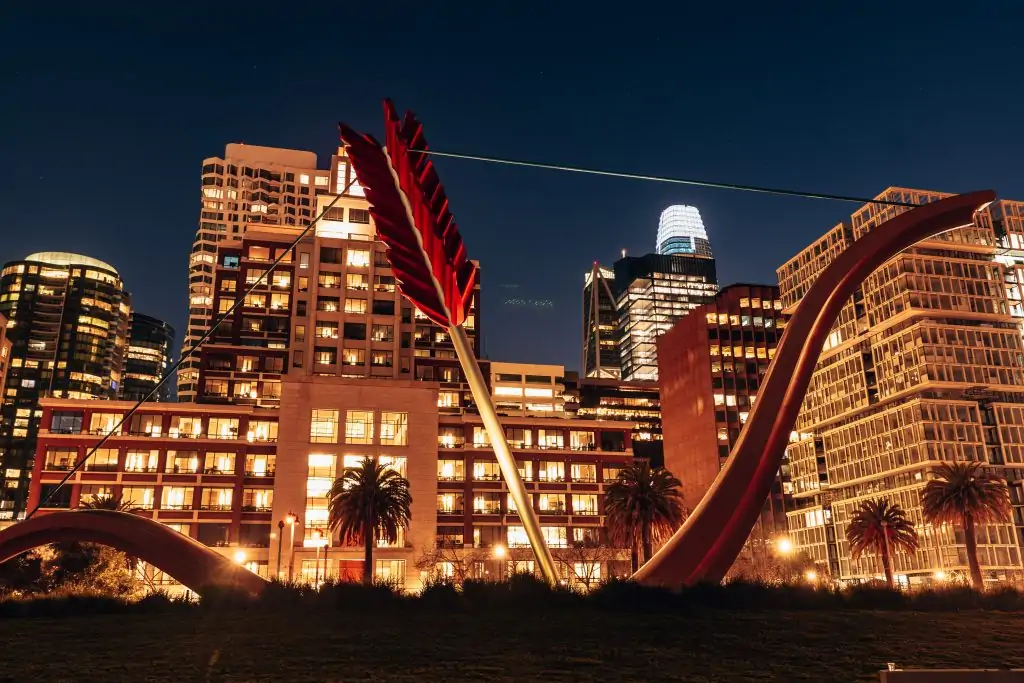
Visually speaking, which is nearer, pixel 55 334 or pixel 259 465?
pixel 259 465

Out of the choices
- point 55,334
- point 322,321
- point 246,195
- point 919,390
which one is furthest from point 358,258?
point 55,334

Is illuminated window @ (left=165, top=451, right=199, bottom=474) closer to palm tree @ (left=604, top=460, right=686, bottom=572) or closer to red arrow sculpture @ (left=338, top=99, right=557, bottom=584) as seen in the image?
palm tree @ (left=604, top=460, right=686, bottom=572)

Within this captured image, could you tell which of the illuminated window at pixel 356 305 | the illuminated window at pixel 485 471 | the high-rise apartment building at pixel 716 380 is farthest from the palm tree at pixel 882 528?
the illuminated window at pixel 356 305

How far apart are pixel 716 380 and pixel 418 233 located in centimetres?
10725

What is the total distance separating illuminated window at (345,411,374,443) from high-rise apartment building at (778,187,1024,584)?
51.7m

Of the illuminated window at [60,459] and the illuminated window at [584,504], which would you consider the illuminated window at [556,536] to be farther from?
the illuminated window at [60,459]

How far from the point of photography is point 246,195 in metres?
162

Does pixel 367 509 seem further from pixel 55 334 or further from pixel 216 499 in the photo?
pixel 55 334

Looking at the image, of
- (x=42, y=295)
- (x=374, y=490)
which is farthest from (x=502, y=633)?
(x=42, y=295)

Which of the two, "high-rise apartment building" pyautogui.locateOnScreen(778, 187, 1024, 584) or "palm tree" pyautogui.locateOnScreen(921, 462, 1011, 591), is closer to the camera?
"palm tree" pyautogui.locateOnScreen(921, 462, 1011, 591)

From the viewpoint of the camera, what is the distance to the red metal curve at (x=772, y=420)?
18.8m

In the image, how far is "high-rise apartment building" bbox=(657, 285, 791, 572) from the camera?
11950cm

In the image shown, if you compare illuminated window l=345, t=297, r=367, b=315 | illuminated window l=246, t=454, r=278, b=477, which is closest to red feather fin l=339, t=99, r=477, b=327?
illuminated window l=246, t=454, r=278, b=477

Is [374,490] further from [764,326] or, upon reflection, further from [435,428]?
[764,326]
